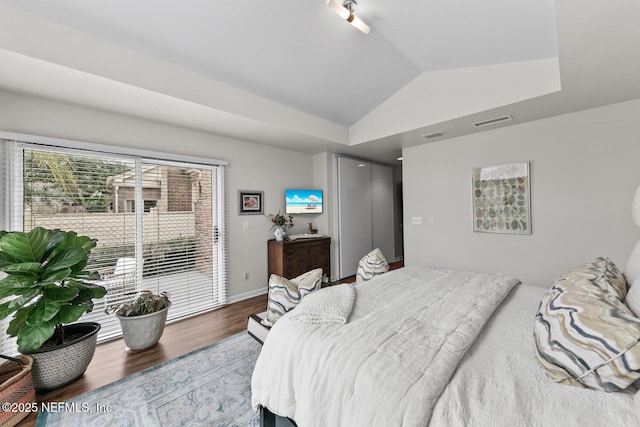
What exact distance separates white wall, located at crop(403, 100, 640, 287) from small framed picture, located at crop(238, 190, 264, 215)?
2586mm

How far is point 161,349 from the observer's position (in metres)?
2.45

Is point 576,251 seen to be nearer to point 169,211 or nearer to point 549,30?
point 549,30

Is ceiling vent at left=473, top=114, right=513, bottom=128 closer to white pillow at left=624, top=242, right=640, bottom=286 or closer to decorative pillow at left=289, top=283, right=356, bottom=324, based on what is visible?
white pillow at left=624, top=242, right=640, bottom=286

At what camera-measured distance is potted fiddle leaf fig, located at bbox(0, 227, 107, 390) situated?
5.57ft

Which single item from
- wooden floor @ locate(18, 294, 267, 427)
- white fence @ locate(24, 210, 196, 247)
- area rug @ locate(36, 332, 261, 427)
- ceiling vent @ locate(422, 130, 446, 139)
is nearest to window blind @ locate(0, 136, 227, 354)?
white fence @ locate(24, 210, 196, 247)

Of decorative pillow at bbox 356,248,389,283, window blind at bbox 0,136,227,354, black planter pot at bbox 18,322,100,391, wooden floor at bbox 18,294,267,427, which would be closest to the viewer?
black planter pot at bbox 18,322,100,391

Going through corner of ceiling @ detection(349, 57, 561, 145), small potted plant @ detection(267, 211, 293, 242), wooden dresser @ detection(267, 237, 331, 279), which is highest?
corner of ceiling @ detection(349, 57, 561, 145)

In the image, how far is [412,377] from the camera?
3.08 feet

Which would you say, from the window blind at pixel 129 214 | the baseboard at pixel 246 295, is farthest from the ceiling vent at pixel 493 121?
the baseboard at pixel 246 295

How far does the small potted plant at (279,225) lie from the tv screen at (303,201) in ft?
0.71

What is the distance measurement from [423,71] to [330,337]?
10.9 feet

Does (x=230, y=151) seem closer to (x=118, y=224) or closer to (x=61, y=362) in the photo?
(x=118, y=224)

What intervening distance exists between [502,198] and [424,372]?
318 centimetres

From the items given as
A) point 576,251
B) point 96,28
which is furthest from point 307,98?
point 576,251
